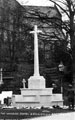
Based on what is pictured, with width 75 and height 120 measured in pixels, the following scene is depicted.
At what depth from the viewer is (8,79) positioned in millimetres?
50562

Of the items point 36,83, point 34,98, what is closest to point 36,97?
point 34,98

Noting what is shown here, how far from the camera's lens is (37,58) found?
31047mm

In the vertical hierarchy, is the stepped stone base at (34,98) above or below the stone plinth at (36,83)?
below

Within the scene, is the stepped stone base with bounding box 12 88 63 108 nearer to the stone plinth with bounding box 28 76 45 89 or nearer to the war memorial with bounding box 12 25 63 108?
the war memorial with bounding box 12 25 63 108

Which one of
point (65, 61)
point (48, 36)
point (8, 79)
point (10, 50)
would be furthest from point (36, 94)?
point (10, 50)

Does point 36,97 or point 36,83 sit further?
point 36,83

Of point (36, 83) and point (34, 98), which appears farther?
point (36, 83)

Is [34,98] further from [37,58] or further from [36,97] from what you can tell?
[37,58]

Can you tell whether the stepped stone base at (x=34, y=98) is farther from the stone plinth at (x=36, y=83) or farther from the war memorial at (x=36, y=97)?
the stone plinth at (x=36, y=83)

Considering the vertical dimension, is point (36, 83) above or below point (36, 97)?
above

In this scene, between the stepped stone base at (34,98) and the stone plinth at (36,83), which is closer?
the stepped stone base at (34,98)

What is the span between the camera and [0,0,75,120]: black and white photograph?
1151 inches

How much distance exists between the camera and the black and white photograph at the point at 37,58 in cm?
2923

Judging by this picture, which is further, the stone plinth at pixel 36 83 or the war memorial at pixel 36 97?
the stone plinth at pixel 36 83
